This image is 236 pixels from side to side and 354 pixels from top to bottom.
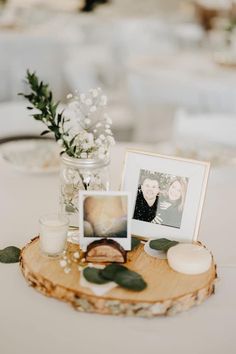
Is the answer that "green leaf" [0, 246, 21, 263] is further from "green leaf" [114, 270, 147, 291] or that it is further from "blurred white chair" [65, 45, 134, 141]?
"blurred white chair" [65, 45, 134, 141]

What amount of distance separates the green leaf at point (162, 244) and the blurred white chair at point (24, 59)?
371 cm

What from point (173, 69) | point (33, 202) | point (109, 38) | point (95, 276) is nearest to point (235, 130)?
point (173, 69)

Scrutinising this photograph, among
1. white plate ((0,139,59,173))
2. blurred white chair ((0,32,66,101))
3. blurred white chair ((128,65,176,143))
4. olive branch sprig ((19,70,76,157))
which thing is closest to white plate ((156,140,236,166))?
white plate ((0,139,59,173))

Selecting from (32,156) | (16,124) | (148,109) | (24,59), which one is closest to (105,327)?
(32,156)

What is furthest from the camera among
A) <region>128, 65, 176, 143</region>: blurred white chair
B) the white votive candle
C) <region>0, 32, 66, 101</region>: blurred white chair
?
<region>0, 32, 66, 101</region>: blurred white chair

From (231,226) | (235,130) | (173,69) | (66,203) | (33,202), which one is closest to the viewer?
(66,203)

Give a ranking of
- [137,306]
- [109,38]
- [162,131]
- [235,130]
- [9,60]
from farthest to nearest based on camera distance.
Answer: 1. [109,38]
2. [9,60]
3. [162,131]
4. [235,130]
5. [137,306]

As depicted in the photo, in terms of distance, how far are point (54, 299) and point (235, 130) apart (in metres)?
1.85

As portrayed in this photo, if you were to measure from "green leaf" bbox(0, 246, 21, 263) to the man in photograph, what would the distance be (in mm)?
276

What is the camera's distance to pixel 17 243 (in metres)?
1.43

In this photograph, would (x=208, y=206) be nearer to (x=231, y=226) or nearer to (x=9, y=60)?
(x=231, y=226)

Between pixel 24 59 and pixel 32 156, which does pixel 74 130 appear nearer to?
pixel 32 156

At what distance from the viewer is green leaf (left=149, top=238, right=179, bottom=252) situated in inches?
50.7

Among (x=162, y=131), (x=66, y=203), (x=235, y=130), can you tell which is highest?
(x=66, y=203)
